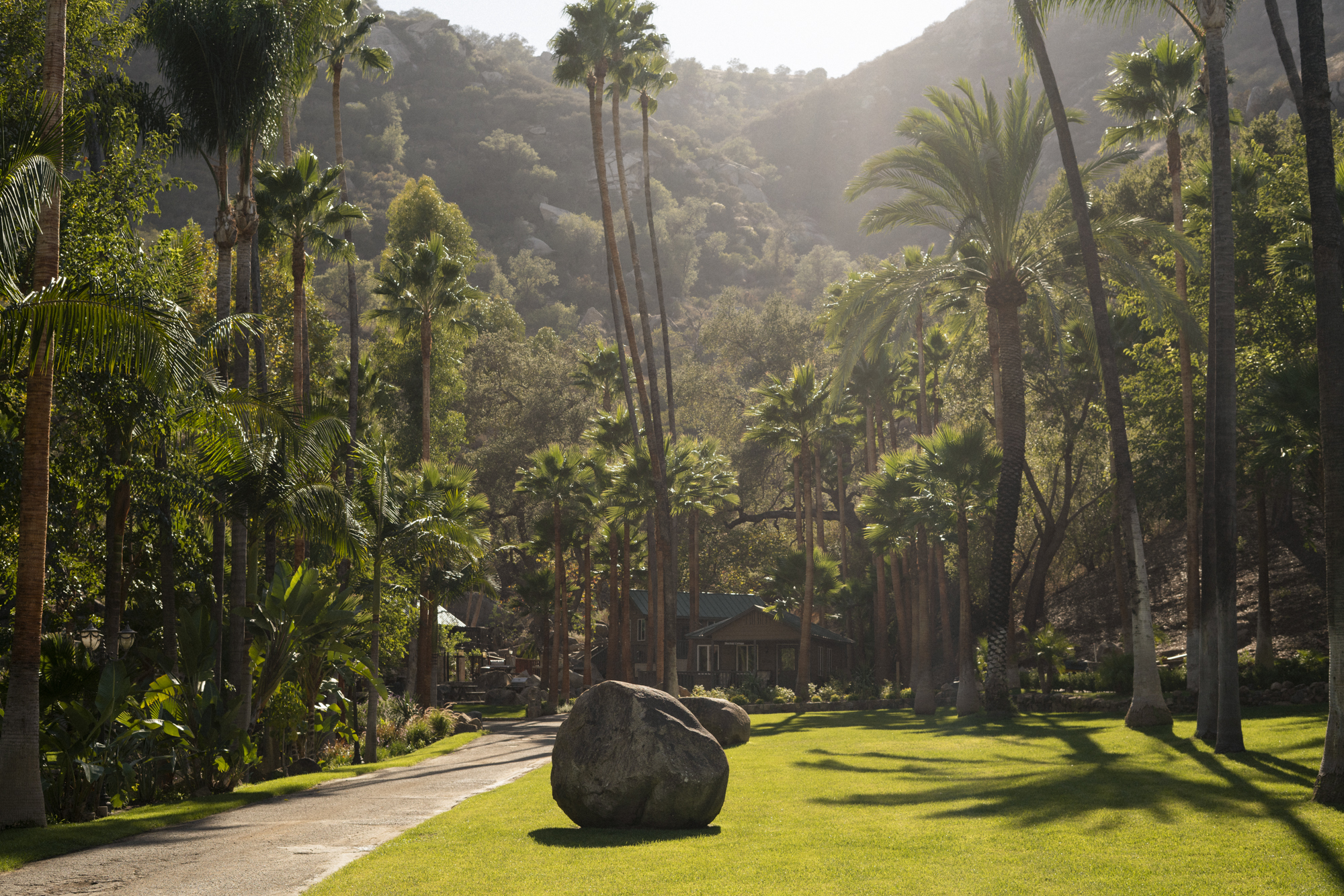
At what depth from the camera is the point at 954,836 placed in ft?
30.2

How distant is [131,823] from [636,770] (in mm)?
6692

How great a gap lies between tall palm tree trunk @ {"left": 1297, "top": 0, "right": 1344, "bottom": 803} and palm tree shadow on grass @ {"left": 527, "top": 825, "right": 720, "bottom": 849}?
20.2 ft

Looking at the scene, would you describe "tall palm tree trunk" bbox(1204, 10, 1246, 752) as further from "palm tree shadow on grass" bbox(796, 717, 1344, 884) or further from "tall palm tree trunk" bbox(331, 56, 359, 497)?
"tall palm tree trunk" bbox(331, 56, 359, 497)

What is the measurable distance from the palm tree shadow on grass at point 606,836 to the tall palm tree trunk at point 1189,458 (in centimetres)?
1561

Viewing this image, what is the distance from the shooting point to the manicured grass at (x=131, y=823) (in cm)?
973

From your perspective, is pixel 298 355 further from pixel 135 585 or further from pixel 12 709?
pixel 12 709

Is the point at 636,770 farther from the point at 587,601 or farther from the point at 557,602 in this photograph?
the point at 587,601

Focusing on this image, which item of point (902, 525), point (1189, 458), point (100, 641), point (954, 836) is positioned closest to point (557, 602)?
point (902, 525)

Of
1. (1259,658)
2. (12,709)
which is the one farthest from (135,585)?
(1259,658)

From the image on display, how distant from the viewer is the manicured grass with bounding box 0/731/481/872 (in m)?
9.73

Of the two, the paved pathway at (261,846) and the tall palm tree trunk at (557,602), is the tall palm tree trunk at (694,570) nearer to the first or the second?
the tall palm tree trunk at (557,602)

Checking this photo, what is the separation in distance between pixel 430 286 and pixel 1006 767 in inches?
1044

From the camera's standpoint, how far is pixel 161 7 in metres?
16.2

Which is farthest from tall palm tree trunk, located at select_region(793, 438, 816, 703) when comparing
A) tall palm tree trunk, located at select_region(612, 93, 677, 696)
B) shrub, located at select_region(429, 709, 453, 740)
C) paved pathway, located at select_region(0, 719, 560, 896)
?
paved pathway, located at select_region(0, 719, 560, 896)
